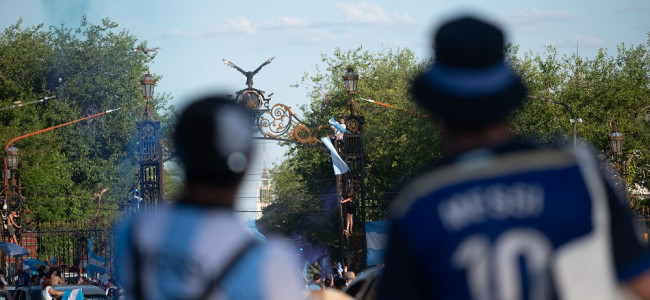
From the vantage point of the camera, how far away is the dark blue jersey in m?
2.53

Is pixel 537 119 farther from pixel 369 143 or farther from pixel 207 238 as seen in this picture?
pixel 207 238

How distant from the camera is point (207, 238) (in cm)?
279

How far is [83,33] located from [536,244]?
61.6m

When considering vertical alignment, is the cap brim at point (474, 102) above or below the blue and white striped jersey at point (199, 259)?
above

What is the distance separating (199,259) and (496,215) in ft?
2.43

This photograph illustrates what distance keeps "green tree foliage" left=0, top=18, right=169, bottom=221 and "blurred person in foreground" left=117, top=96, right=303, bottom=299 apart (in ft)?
179

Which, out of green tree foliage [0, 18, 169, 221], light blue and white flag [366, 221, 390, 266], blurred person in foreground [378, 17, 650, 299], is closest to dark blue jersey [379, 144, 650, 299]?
blurred person in foreground [378, 17, 650, 299]

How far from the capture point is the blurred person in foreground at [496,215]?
2531 millimetres

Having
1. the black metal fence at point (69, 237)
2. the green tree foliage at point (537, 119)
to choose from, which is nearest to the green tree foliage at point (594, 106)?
the green tree foliage at point (537, 119)

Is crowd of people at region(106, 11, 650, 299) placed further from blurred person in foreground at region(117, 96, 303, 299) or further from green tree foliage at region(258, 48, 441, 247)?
green tree foliage at region(258, 48, 441, 247)

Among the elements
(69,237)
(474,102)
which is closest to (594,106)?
(69,237)

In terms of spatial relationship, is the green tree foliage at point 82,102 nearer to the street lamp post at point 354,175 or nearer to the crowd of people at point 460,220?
the street lamp post at point 354,175

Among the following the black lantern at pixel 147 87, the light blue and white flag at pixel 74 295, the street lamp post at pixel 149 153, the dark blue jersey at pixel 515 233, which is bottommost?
the light blue and white flag at pixel 74 295

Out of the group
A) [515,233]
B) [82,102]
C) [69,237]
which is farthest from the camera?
[82,102]
